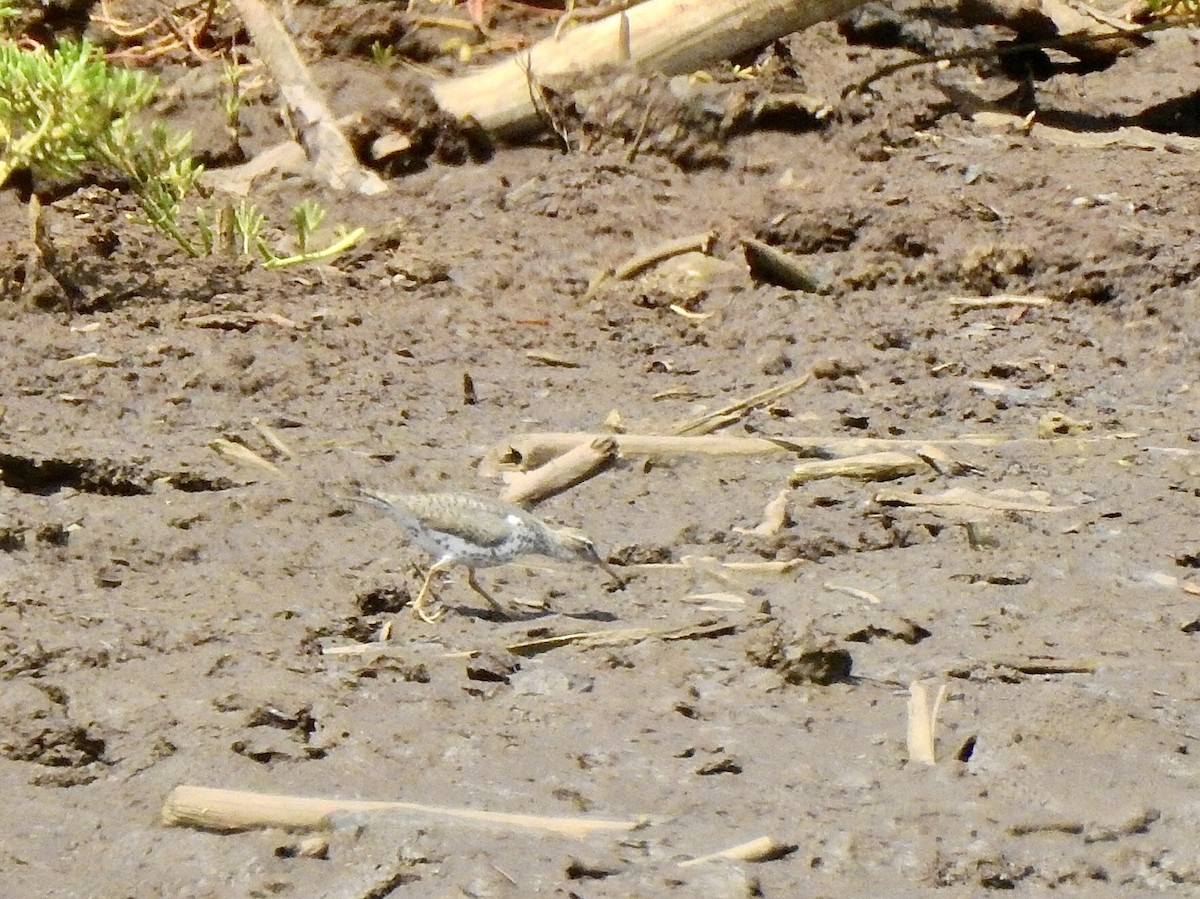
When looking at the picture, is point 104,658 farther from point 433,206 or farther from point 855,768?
point 433,206

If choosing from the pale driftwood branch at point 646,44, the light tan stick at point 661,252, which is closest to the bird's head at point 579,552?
the light tan stick at point 661,252

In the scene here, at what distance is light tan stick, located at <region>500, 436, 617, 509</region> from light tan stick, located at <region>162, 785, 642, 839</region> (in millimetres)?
2293

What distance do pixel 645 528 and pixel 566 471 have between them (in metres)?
0.45

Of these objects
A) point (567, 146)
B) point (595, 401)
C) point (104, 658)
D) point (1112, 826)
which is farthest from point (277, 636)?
point (567, 146)

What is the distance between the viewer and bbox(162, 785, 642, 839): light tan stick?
9.98 ft

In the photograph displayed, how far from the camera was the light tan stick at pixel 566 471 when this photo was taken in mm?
5355

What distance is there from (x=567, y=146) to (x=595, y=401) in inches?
116

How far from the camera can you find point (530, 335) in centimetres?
713

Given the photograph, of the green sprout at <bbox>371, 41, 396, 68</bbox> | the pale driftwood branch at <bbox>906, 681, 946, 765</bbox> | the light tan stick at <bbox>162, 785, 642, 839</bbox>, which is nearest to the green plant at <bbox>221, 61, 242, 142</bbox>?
the green sprout at <bbox>371, 41, 396, 68</bbox>

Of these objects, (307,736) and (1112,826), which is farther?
(307,736)

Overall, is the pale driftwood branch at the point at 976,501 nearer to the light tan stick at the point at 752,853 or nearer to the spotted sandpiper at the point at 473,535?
the spotted sandpiper at the point at 473,535

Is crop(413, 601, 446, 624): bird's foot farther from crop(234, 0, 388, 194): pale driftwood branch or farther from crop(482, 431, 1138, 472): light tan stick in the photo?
crop(234, 0, 388, 194): pale driftwood branch

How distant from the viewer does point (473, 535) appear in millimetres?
4480

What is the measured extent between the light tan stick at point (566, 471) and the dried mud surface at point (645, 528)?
6cm
